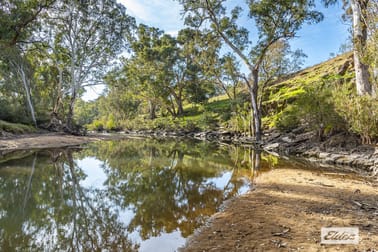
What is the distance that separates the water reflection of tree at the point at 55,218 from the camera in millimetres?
3271

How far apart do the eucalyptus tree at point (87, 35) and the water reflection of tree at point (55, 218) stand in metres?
17.2

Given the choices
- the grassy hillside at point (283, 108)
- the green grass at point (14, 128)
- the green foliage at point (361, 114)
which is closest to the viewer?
the green foliage at point (361, 114)

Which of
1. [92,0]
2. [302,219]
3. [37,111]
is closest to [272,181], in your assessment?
[302,219]

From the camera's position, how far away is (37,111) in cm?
2661

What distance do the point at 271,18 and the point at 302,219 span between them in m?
16.9

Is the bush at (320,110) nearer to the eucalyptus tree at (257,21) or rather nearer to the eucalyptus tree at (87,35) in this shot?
the eucalyptus tree at (257,21)

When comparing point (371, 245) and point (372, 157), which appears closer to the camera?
point (371, 245)

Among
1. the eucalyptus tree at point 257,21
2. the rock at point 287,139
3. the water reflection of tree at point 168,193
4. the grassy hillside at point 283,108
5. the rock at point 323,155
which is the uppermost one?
the eucalyptus tree at point 257,21

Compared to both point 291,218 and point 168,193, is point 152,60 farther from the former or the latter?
point 291,218

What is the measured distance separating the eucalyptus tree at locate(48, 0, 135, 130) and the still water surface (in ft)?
50.0

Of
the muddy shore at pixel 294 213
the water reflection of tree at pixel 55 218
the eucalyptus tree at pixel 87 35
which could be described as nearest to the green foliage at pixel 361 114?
the muddy shore at pixel 294 213

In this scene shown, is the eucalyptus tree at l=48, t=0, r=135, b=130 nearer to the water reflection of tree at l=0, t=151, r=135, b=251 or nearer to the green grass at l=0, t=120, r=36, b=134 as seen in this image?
the green grass at l=0, t=120, r=36, b=134

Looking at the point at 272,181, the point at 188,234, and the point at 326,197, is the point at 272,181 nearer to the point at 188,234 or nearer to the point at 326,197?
the point at 326,197

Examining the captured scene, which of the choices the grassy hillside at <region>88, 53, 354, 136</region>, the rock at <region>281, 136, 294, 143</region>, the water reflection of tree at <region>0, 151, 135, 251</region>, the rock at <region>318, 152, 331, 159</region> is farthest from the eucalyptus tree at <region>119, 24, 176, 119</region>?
the water reflection of tree at <region>0, 151, 135, 251</region>
